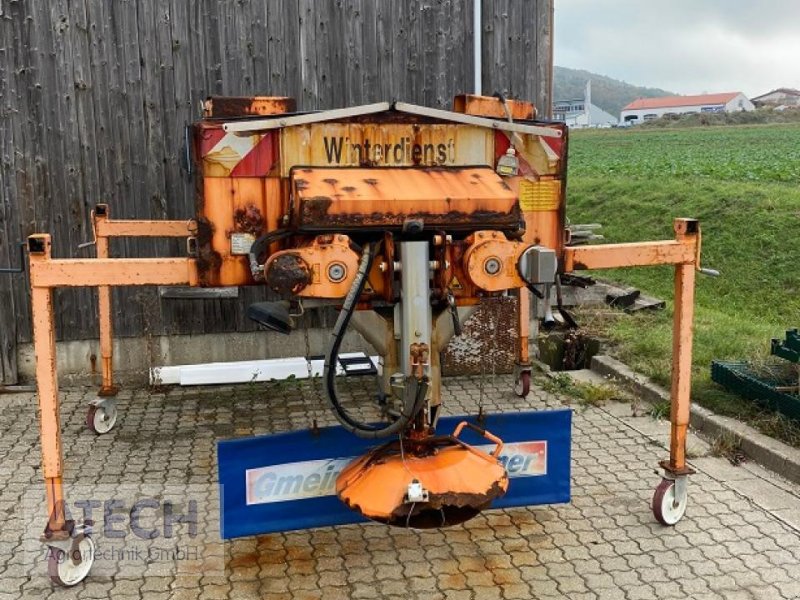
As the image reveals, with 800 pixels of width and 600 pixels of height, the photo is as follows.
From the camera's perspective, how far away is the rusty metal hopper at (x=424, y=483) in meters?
3.33

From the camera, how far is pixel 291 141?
3736 millimetres

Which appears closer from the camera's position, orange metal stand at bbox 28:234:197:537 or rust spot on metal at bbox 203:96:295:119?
orange metal stand at bbox 28:234:197:537

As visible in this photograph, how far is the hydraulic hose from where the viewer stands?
134 inches

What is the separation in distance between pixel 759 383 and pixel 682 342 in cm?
181

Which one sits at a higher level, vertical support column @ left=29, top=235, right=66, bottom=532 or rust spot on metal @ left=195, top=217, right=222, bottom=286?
rust spot on metal @ left=195, top=217, right=222, bottom=286

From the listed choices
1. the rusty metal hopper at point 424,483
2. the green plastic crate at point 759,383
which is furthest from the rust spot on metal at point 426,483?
the green plastic crate at point 759,383

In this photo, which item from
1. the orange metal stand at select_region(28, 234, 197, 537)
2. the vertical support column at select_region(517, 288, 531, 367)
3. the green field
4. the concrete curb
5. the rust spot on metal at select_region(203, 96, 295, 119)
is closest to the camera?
the orange metal stand at select_region(28, 234, 197, 537)

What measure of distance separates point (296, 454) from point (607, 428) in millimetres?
2813

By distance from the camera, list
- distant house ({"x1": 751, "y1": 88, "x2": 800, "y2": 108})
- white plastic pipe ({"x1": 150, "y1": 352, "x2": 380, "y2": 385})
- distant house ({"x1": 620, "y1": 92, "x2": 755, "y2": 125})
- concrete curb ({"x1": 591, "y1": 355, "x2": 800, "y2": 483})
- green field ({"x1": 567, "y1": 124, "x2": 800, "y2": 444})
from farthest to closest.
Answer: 1. distant house ({"x1": 751, "y1": 88, "x2": 800, "y2": 108})
2. distant house ({"x1": 620, "y1": 92, "x2": 755, "y2": 125})
3. green field ({"x1": 567, "y1": 124, "x2": 800, "y2": 444})
4. white plastic pipe ({"x1": 150, "y1": 352, "x2": 380, "y2": 385})
5. concrete curb ({"x1": 591, "y1": 355, "x2": 800, "y2": 483})

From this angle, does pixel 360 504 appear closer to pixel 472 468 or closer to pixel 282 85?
pixel 472 468

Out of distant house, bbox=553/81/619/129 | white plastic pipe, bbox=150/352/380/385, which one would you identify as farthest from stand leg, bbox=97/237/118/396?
distant house, bbox=553/81/619/129

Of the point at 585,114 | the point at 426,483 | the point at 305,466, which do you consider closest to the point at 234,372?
the point at 305,466

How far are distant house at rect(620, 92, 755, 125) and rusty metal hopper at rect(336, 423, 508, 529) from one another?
134 m

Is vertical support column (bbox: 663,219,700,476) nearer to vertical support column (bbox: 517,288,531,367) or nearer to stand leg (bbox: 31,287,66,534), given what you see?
vertical support column (bbox: 517,288,531,367)
